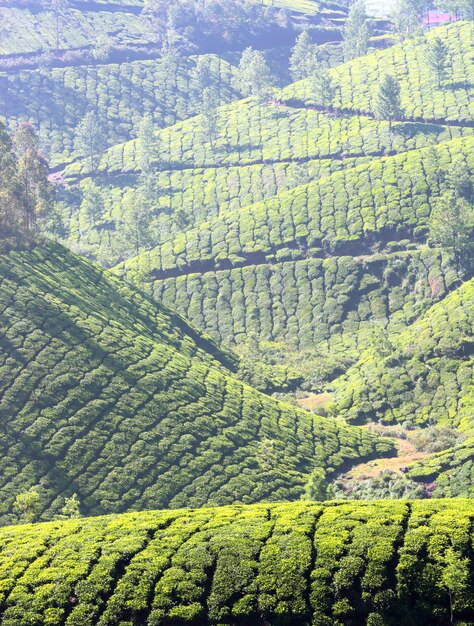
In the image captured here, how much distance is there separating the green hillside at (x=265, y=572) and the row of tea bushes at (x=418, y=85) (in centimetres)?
13385

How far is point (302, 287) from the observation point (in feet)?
407

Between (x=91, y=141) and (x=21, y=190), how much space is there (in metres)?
93.1

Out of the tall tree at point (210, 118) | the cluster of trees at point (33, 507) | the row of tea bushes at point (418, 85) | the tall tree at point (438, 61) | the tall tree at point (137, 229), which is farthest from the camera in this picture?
the tall tree at point (210, 118)

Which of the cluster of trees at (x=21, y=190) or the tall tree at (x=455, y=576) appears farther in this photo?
the cluster of trees at (x=21, y=190)

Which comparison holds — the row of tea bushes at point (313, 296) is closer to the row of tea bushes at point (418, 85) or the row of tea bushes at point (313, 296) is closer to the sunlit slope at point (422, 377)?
the sunlit slope at point (422, 377)

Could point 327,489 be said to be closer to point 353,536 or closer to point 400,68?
point 353,536

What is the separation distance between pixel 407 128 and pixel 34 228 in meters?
88.3

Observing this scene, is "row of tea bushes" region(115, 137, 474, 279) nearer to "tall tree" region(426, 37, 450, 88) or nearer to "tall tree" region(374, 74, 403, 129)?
"tall tree" region(374, 74, 403, 129)

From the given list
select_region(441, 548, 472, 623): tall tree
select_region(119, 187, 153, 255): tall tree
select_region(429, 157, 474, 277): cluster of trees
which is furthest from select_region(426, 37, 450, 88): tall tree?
select_region(441, 548, 472, 623): tall tree

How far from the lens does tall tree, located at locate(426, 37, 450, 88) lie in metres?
174

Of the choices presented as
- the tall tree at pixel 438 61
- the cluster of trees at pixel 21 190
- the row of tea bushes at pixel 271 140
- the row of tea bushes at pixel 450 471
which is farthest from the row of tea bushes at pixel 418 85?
the row of tea bushes at pixel 450 471

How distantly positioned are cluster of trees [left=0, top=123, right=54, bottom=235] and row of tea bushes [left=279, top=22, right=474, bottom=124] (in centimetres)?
8744

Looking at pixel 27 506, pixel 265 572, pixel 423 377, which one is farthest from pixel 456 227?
pixel 265 572

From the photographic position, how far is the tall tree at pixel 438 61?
174m
